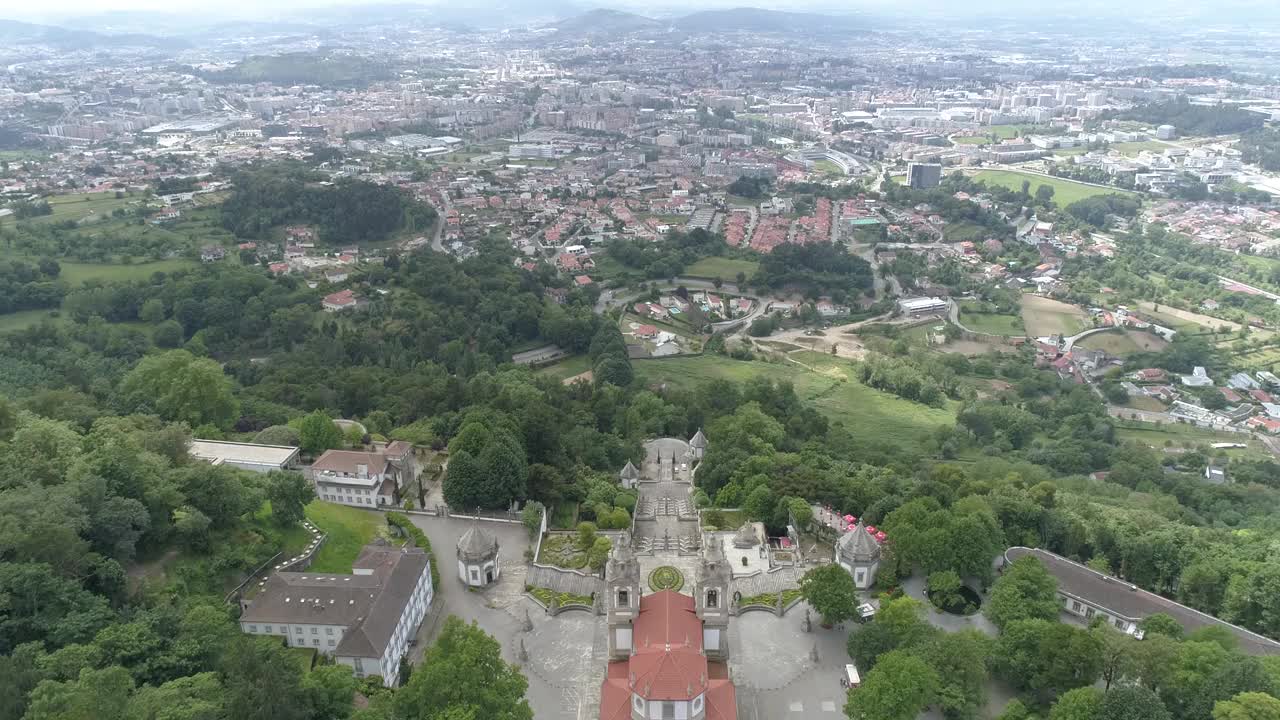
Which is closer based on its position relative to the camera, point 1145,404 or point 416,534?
point 416,534

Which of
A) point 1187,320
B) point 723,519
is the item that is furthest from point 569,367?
point 1187,320

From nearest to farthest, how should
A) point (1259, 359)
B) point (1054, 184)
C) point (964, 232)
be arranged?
point (1259, 359) < point (964, 232) < point (1054, 184)

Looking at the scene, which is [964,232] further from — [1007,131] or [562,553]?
[562,553]

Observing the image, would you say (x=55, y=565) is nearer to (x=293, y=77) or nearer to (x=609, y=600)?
(x=609, y=600)

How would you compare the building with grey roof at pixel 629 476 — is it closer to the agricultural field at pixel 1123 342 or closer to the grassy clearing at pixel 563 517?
the grassy clearing at pixel 563 517

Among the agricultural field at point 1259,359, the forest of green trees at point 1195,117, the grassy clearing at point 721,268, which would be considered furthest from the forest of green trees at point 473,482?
the forest of green trees at point 1195,117

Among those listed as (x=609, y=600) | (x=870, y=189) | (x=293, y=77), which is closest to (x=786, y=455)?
(x=609, y=600)
